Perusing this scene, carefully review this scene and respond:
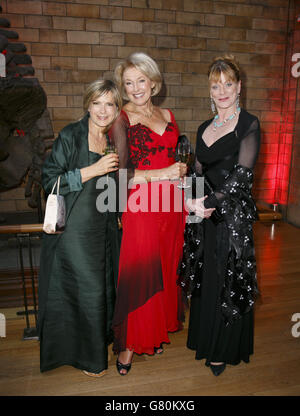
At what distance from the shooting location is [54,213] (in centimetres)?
193

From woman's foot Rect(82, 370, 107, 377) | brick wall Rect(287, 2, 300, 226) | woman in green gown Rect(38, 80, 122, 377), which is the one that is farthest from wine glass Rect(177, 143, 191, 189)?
brick wall Rect(287, 2, 300, 226)

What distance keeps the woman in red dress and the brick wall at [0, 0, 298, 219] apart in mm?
3628

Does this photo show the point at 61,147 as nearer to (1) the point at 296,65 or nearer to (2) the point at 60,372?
(2) the point at 60,372

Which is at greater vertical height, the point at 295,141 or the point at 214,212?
the point at 295,141

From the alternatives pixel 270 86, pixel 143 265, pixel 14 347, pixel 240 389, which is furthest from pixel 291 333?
pixel 270 86

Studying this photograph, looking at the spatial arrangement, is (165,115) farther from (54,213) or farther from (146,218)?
(54,213)

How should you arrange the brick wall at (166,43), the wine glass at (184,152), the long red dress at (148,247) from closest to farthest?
the wine glass at (184,152)
the long red dress at (148,247)
the brick wall at (166,43)

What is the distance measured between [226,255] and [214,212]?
280 mm

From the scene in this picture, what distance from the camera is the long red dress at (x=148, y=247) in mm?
2170

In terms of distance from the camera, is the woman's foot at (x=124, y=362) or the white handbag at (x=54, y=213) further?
the woman's foot at (x=124, y=362)

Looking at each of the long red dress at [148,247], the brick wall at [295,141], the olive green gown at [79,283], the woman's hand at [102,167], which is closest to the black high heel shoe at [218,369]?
the long red dress at [148,247]

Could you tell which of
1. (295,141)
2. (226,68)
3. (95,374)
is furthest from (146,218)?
(295,141)

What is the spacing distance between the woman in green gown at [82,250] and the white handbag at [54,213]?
95 mm

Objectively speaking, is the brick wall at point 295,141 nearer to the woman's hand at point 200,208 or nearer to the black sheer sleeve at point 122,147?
the woman's hand at point 200,208
